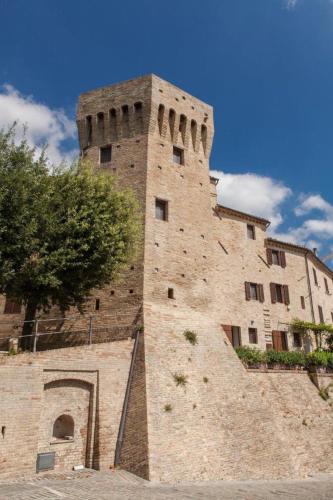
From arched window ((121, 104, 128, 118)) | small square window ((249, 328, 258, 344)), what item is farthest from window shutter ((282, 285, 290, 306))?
arched window ((121, 104, 128, 118))

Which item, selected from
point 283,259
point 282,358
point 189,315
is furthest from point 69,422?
point 283,259

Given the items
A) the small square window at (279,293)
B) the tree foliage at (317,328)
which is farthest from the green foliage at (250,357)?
the tree foliage at (317,328)

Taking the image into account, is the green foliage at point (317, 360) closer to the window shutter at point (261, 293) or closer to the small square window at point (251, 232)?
the window shutter at point (261, 293)

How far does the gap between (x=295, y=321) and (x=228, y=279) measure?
6.31 meters

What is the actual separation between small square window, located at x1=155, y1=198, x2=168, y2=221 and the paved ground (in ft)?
37.4

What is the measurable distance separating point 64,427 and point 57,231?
6.94 m

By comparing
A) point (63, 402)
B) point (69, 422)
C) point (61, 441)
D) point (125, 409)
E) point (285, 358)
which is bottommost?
point (61, 441)

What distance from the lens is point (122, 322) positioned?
17.0 metres

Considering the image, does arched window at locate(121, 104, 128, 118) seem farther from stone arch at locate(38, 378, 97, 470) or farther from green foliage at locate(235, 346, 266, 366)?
stone arch at locate(38, 378, 97, 470)

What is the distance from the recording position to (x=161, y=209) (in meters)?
20.1

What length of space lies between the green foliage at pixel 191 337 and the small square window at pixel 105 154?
10182 mm

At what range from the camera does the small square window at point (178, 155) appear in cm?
2198

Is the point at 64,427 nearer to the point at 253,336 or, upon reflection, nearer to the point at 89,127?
the point at 253,336

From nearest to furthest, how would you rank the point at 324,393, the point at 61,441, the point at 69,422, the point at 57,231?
1. the point at 61,441
2. the point at 69,422
3. the point at 57,231
4. the point at 324,393
